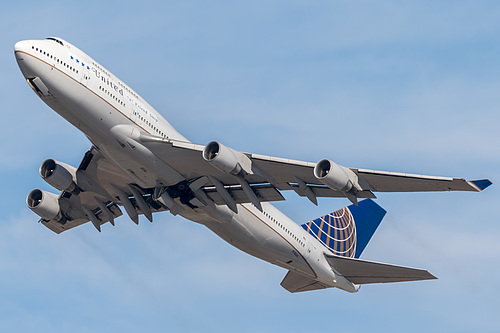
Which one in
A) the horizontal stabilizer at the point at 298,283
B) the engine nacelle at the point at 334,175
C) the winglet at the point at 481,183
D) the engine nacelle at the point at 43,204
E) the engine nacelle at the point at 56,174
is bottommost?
the engine nacelle at the point at 43,204

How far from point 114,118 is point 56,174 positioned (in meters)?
6.51

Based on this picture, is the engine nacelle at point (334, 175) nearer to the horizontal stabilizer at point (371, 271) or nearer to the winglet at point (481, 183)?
the winglet at point (481, 183)

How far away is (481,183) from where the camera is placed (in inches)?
1110

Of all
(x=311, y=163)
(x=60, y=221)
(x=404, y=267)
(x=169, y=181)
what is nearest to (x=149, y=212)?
(x=169, y=181)

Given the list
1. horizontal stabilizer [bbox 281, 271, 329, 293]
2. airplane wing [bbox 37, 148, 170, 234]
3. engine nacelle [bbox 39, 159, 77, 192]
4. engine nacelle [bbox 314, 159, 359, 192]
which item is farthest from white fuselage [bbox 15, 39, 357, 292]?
engine nacelle [bbox 314, 159, 359, 192]

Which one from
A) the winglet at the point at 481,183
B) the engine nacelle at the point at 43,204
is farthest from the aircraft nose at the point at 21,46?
the winglet at the point at 481,183

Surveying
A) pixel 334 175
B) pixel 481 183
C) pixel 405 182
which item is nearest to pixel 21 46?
pixel 334 175

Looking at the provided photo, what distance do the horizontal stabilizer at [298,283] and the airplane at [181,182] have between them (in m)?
0.06

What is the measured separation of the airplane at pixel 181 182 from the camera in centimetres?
3206

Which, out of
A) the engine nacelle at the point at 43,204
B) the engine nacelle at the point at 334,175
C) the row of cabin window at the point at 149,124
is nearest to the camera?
the engine nacelle at the point at 334,175

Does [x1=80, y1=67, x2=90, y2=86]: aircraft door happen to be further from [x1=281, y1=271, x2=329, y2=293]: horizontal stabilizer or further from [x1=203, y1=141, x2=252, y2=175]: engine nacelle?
[x1=281, y1=271, x2=329, y2=293]: horizontal stabilizer

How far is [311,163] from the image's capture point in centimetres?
3266

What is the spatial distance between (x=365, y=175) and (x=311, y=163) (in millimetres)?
2294

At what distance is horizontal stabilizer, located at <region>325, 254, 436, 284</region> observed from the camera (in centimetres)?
3884
